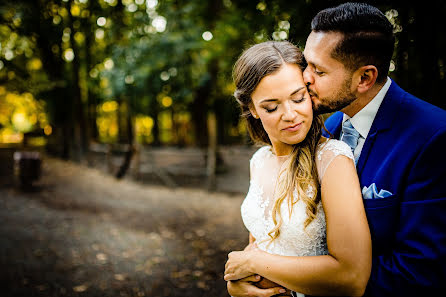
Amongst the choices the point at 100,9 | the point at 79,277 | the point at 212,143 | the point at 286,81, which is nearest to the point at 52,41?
the point at 100,9

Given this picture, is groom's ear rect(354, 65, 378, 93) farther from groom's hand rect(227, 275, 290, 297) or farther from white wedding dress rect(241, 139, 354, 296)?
groom's hand rect(227, 275, 290, 297)

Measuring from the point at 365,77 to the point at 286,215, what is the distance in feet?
3.26

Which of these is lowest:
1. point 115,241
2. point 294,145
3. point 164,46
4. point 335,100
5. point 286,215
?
point 115,241

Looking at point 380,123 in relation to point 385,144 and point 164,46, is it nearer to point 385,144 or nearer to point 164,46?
point 385,144

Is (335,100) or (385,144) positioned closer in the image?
(385,144)

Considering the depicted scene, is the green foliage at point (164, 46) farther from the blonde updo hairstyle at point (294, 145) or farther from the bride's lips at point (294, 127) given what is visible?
the bride's lips at point (294, 127)

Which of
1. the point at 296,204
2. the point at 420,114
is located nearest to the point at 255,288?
the point at 296,204

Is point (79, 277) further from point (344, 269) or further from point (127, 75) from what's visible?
point (127, 75)

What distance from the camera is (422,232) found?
146 cm

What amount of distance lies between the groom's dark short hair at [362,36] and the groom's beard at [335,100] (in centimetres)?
15

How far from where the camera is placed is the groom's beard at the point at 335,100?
1.90 meters

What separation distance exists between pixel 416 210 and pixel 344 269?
46cm

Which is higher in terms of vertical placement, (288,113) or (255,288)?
(288,113)

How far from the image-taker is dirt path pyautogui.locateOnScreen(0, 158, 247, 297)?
483 centimetres
